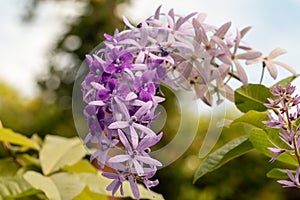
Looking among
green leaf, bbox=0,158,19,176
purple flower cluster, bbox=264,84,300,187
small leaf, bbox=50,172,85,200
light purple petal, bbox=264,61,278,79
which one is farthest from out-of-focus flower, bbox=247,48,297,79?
green leaf, bbox=0,158,19,176

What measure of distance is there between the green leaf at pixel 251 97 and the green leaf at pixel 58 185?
8.5 inches

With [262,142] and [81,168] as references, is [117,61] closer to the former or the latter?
[262,142]

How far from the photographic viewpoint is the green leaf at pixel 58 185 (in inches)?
23.1

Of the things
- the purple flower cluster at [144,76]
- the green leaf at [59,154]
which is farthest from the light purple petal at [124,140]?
the green leaf at [59,154]

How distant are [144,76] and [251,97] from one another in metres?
0.18

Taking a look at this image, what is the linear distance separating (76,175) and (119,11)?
2250 mm

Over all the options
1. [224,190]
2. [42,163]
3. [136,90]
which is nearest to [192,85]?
[136,90]

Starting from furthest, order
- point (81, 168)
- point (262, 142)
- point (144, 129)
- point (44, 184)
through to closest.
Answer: point (81, 168), point (44, 184), point (262, 142), point (144, 129)

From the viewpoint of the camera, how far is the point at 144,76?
39 centimetres

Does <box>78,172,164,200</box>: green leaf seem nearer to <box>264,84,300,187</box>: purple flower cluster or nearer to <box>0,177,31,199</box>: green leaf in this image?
<box>0,177,31,199</box>: green leaf

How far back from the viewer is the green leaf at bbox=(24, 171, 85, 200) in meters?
0.59

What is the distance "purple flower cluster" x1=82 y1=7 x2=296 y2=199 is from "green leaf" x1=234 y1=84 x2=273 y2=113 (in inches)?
0.5

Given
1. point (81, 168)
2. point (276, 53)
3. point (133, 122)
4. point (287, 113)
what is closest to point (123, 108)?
point (133, 122)

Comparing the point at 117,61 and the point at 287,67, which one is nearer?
the point at 117,61
